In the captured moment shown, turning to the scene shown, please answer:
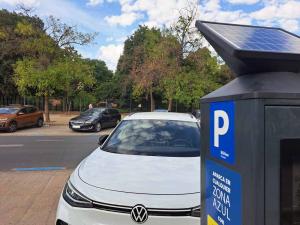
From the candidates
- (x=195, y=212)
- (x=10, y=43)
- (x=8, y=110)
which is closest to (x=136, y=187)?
(x=195, y=212)

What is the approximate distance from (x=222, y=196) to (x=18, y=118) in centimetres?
2180

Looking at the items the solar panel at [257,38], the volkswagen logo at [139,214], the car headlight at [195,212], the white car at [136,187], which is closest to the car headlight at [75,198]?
the white car at [136,187]

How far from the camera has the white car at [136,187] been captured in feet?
11.8

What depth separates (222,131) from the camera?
1.62m

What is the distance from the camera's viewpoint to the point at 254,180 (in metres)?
1.37

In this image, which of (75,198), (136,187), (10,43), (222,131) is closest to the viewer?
(222,131)

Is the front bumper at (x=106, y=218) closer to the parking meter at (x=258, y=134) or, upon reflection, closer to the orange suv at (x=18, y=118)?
the parking meter at (x=258, y=134)

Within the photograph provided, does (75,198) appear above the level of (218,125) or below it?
below

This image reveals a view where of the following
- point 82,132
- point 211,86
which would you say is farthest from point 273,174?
point 211,86

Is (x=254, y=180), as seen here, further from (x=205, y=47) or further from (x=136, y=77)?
(x=136, y=77)

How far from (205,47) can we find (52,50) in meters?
10.9

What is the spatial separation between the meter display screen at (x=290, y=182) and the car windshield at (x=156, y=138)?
3530mm

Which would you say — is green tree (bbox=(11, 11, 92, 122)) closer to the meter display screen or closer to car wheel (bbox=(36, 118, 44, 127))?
car wheel (bbox=(36, 118, 44, 127))

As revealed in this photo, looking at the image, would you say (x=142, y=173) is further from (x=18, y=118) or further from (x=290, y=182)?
(x=18, y=118)
